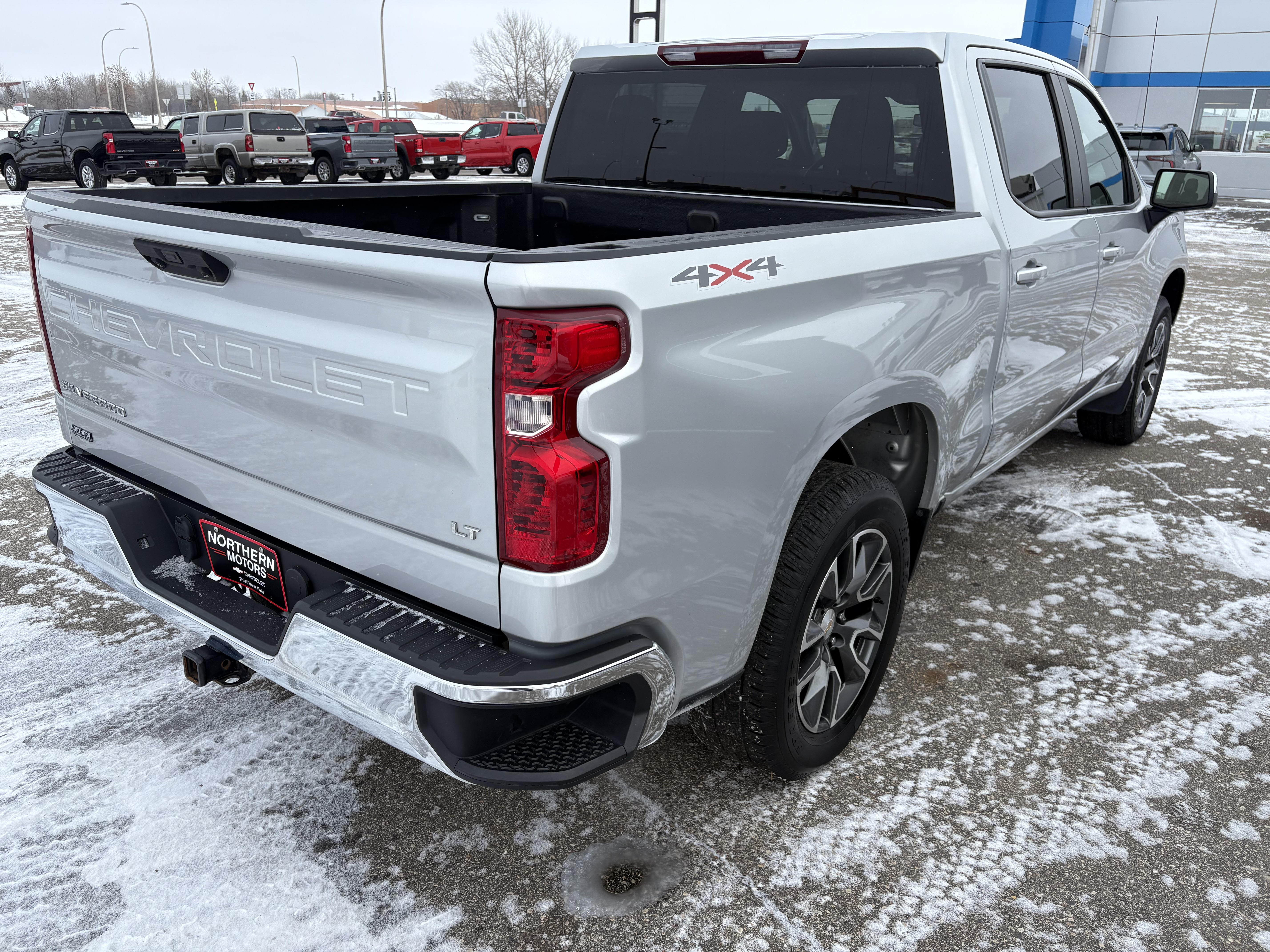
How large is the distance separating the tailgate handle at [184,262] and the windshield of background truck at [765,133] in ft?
6.67

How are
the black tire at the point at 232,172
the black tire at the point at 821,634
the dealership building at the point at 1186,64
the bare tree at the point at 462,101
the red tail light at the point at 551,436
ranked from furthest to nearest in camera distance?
the bare tree at the point at 462,101, the dealership building at the point at 1186,64, the black tire at the point at 232,172, the black tire at the point at 821,634, the red tail light at the point at 551,436

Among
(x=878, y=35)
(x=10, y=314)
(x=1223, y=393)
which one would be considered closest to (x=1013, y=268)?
(x=878, y=35)

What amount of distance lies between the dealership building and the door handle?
94.2 feet

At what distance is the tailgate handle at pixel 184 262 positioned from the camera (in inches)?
83.8

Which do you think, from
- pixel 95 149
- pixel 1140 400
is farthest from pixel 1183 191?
pixel 95 149

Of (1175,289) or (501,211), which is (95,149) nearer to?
(501,211)

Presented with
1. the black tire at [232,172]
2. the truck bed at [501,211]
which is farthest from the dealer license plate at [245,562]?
the black tire at [232,172]

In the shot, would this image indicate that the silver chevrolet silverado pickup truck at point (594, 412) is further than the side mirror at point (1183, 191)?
No

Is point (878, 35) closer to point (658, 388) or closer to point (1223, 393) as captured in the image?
point (658, 388)

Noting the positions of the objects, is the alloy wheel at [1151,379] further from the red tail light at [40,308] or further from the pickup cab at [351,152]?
the pickup cab at [351,152]

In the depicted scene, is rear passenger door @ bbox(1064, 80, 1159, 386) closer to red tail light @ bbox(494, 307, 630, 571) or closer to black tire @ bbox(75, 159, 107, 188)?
red tail light @ bbox(494, 307, 630, 571)

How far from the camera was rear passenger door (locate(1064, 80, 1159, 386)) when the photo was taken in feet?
13.2

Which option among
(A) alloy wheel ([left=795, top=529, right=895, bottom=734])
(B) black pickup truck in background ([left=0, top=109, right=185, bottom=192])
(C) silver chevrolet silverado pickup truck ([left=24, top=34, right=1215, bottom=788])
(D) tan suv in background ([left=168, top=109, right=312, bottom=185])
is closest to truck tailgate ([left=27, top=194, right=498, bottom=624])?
(C) silver chevrolet silverado pickup truck ([left=24, top=34, right=1215, bottom=788])

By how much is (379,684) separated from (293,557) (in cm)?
50
